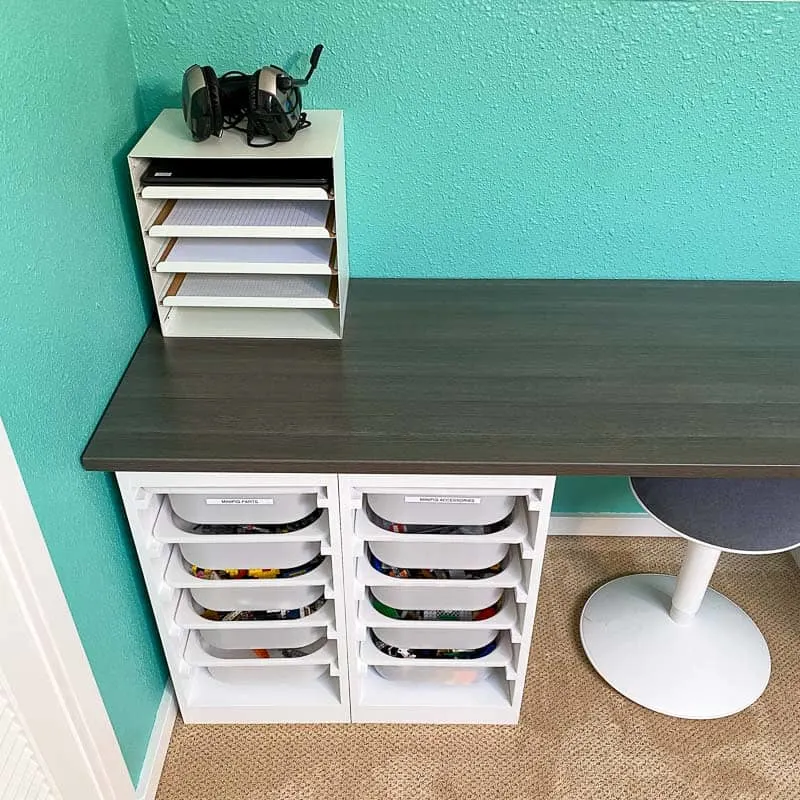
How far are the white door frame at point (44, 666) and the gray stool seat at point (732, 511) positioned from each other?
99 centimetres

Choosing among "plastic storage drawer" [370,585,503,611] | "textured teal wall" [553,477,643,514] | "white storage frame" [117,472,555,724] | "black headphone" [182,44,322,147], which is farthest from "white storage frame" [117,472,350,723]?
"textured teal wall" [553,477,643,514]

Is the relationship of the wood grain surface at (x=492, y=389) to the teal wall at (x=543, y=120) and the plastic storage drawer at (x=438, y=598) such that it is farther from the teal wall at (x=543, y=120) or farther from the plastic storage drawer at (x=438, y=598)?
the plastic storage drawer at (x=438, y=598)

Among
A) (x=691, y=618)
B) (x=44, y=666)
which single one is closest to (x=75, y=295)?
(x=44, y=666)

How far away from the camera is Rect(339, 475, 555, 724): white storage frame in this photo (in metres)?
1.29

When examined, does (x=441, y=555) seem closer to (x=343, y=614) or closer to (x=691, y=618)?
(x=343, y=614)

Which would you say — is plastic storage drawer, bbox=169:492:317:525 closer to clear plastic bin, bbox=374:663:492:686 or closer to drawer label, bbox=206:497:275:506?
drawer label, bbox=206:497:275:506

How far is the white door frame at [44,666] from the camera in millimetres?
983

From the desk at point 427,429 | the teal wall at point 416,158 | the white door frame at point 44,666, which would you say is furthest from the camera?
the desk at point 427,429

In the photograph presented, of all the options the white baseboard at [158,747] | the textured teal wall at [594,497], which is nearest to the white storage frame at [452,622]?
the white baseboard at [158,747]

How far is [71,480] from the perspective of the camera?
45.6 inches

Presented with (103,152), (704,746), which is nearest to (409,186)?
(103,152)

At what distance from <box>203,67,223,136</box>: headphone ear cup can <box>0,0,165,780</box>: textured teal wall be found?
6.1 inches

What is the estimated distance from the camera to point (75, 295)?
1168 millimetres

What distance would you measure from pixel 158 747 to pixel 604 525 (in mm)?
1151
